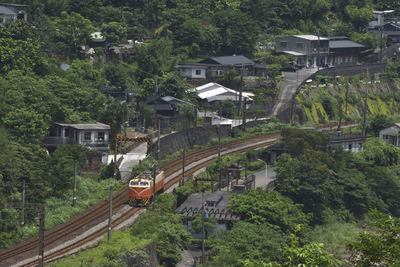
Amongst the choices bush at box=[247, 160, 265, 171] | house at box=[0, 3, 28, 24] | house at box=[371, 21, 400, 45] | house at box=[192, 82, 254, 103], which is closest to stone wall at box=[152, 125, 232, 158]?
bush at box=[247, 160, 265, 171]

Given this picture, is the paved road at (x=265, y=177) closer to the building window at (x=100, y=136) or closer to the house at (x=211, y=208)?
the house at (x=211, y=208)

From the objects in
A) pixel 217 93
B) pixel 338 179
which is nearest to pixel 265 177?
pixel 338 179

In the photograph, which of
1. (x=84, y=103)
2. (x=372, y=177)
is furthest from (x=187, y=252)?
(x=372, y=177)

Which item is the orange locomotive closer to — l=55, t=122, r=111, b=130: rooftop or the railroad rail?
the railroad rail

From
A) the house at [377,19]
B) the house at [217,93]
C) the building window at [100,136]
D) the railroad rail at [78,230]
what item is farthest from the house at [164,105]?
the house at [377,19]

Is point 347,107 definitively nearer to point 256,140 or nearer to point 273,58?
point 273,58

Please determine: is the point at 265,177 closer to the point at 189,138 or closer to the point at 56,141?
the point at 189,138
